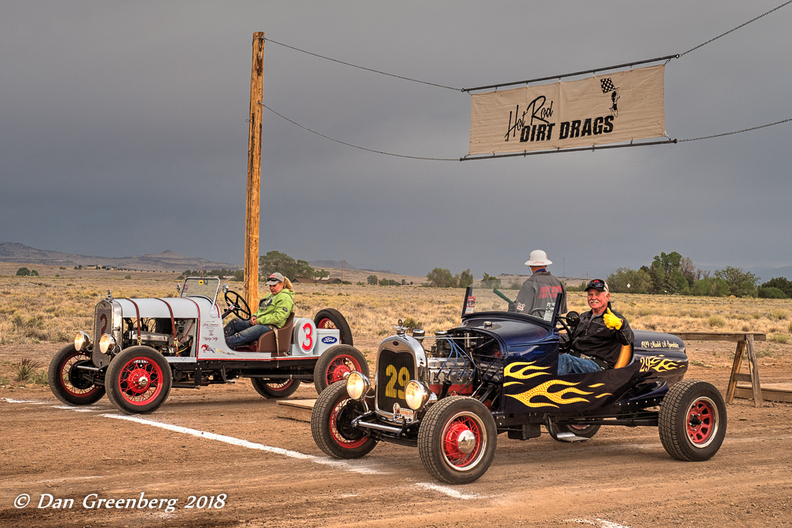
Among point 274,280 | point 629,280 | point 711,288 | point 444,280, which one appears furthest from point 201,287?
point 711,288

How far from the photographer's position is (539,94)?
17531 mm

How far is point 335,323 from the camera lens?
14219 mm

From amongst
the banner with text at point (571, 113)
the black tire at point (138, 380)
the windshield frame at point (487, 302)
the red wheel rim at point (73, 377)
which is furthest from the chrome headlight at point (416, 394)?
the banner with text at point (571, 113)

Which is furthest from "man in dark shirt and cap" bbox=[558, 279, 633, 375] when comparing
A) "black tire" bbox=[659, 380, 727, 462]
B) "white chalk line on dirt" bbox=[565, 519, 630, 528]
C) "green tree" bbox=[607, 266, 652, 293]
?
"green tree" bbox=[607, 266, 652, 293]

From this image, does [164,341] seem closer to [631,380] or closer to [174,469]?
[174,469]

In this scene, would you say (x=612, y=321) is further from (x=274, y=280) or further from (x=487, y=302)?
(x=274, y=280)

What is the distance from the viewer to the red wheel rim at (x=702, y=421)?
335 inches

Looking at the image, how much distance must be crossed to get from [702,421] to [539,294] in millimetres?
2241

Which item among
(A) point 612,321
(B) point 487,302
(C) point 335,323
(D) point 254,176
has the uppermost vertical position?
(D) point 254,176

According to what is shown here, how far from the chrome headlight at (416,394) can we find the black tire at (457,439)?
0.54 ft

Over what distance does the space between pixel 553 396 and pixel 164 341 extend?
716 centimetres

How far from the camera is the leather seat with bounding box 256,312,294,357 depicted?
43.1 ft

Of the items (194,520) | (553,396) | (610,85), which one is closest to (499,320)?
(553,396)

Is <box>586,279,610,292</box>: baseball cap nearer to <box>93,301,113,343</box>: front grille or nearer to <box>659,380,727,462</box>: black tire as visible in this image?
<box>659,380,727,462</box>: black tire
